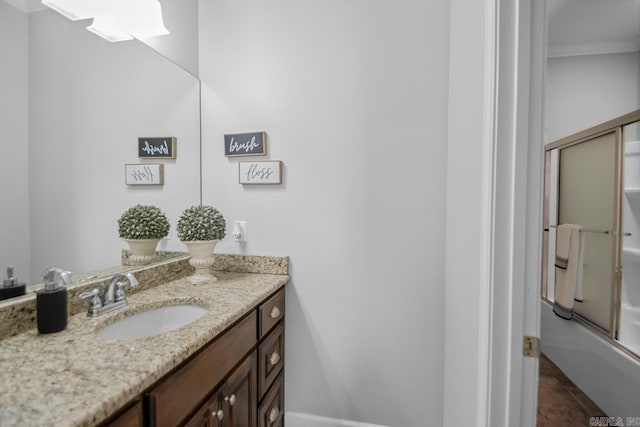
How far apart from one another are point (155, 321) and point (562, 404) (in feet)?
8.50

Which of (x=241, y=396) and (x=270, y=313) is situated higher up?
(x=270, y=313)

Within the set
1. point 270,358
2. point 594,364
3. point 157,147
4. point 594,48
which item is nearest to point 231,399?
point 270,358

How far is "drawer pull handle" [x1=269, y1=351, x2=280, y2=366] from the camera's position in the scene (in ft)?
4.24

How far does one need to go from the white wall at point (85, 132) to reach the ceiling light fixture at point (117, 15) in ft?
0.10

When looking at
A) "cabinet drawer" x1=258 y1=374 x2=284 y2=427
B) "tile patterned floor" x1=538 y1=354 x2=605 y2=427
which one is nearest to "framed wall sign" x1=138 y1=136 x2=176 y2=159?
"cabinet drawer" x1=258 y1=374 x2=284 y2=427

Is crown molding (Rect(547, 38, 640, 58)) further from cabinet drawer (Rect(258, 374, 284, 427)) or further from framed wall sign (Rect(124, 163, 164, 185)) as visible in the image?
cabinet drawer (Rect(258, 374, 284, 427))

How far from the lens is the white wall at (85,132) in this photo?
0.91 meters

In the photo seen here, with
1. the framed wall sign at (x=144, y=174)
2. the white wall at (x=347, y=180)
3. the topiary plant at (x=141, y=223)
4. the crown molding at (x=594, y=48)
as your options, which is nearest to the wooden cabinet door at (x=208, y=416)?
the white wall at (x=347, y=180)

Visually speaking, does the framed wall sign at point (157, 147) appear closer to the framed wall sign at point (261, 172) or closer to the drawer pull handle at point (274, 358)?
the framed wall sign at point (261, 172)

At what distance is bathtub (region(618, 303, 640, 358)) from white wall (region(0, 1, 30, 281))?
3100 millimetres

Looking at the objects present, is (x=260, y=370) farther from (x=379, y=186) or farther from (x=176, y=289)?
(x=379, y=186)

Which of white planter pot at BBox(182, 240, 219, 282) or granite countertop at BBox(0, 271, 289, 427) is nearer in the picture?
granite countertop at BBox(0, 271, 289, 427)

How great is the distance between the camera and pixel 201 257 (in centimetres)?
132

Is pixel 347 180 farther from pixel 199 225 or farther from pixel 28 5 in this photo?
pixel 28 5
